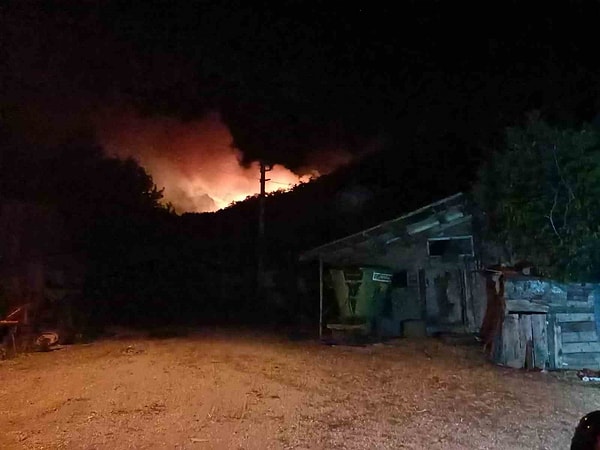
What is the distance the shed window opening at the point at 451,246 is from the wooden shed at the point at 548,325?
4.46 m

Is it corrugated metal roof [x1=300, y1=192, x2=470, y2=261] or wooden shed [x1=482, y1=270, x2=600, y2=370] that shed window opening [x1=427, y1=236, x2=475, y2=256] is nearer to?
corrugated metal roof [x1=300, y1=192, x2=470, y2=261]

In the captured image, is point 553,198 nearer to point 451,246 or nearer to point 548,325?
point 548,325

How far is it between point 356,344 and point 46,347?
6.58 metres

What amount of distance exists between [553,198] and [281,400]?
620 cm

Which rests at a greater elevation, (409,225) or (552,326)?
(409,225)

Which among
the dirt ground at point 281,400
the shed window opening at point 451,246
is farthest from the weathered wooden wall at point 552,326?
the shed window opening at point 451,246

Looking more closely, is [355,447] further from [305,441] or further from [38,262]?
[38,262]

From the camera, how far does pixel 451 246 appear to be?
16.4m

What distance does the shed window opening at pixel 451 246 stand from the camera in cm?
1612

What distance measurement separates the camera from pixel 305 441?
664 cm

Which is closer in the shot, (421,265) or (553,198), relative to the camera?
(553,198)

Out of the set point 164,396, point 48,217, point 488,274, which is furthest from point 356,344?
point 48,217

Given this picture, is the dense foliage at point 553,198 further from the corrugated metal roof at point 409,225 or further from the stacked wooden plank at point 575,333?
the corrugated metal roof at point 409,225

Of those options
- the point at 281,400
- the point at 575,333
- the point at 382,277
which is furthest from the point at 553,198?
the point at 281,400
